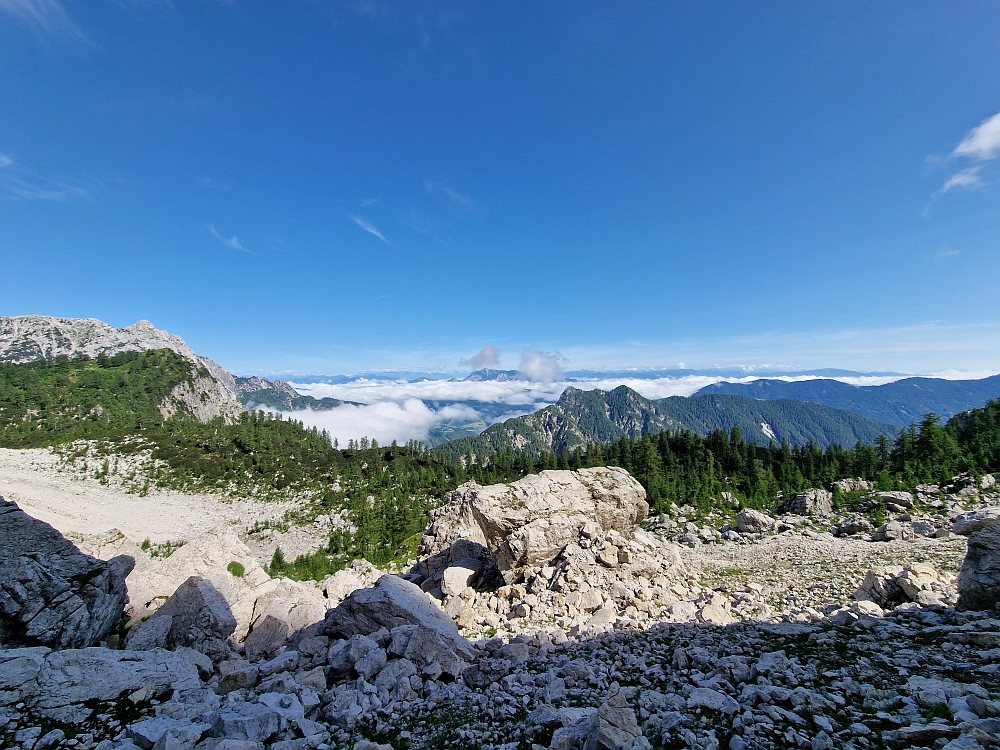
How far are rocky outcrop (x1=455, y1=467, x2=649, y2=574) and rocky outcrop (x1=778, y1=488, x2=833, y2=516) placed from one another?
22501 mm

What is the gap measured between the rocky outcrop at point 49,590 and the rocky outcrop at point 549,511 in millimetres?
19378

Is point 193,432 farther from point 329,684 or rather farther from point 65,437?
point 329,684

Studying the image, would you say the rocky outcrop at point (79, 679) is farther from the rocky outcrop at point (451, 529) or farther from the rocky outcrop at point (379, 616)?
the rocky outcrop at point (451, 529)

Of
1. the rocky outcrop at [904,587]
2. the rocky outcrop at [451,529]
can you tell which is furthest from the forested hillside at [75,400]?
the rocky outcrop at [904,587]

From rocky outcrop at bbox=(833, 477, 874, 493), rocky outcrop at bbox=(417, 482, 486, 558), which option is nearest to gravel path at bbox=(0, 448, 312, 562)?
rocky outcrop at bbox=(417, 482, 486, 558)

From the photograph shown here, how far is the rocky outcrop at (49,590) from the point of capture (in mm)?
12398

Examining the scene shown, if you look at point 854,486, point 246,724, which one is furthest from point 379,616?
point 854,486

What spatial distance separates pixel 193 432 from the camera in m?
121

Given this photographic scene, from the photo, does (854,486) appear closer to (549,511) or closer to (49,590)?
(549,511)

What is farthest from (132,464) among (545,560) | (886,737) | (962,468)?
(962,468)

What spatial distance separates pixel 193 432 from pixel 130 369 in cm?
11681

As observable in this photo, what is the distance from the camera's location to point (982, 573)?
12828 mm

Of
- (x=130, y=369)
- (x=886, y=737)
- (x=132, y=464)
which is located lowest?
(x=132, y=464)

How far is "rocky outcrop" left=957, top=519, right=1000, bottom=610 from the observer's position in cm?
1257
